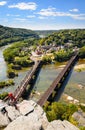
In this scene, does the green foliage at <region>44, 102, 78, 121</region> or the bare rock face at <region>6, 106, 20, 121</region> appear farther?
the green foliage at <region>44, 102, 78, 121</region>

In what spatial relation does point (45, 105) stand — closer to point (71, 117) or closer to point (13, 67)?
point (71, 117)

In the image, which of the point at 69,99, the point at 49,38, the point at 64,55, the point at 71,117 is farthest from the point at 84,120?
the point at 49,38

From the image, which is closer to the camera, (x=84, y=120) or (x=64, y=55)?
(x=84, y=120)

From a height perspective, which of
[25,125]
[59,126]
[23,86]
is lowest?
[23,86]

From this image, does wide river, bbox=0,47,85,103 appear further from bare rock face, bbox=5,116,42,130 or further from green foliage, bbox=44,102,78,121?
bare rock face, bbox=5,116,42,130

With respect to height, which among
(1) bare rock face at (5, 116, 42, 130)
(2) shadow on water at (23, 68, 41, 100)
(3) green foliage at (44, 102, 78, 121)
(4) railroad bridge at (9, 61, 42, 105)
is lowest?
(2) shadow on water at (23, 68, 41, 100)

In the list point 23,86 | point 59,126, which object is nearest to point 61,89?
point 23,86

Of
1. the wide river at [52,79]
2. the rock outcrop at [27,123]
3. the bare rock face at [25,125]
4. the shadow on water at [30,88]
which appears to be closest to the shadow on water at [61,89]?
the wide river at [52,79]

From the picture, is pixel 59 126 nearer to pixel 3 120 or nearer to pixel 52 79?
pixel 3 120

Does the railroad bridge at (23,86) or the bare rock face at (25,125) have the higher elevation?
the bare rock face at (25,125)

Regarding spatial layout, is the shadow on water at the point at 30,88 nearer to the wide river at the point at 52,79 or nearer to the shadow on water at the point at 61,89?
the wide river at the point at 52,79

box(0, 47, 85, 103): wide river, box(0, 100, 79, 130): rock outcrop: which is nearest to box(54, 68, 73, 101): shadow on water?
box(0, 47, 85, 103): wide river
